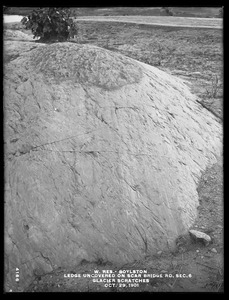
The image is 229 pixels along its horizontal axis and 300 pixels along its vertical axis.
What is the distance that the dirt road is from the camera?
4.96 meters

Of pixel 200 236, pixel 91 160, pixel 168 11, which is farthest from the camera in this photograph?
Answer: pixel 168 11

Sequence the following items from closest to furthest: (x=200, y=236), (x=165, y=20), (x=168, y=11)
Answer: (x=200, y=236)
(x=168, y=11)
(x=165, y=20)

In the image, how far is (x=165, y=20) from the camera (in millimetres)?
5086

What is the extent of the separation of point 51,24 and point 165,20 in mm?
1548

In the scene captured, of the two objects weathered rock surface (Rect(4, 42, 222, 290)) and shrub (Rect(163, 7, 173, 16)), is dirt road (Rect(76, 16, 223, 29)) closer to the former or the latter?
shrub (Rect(163, 7, 173, 16))

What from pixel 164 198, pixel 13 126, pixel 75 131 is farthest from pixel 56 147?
pixel 164 198

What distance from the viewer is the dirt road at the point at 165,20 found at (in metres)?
4.96

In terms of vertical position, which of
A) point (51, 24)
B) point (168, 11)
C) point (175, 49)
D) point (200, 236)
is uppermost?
point (168, 11)

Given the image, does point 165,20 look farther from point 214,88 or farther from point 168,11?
point 214,88

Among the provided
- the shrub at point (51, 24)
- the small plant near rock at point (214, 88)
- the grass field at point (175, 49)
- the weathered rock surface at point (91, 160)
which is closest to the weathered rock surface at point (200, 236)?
the weathered rock surface at point (91, 160)

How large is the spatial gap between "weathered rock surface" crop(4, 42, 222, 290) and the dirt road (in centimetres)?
53

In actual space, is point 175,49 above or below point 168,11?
below

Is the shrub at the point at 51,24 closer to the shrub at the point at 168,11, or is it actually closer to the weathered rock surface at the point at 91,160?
the weathered rock surface at the point at 91,160

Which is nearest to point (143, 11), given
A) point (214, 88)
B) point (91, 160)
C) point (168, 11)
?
point (168, 11)
